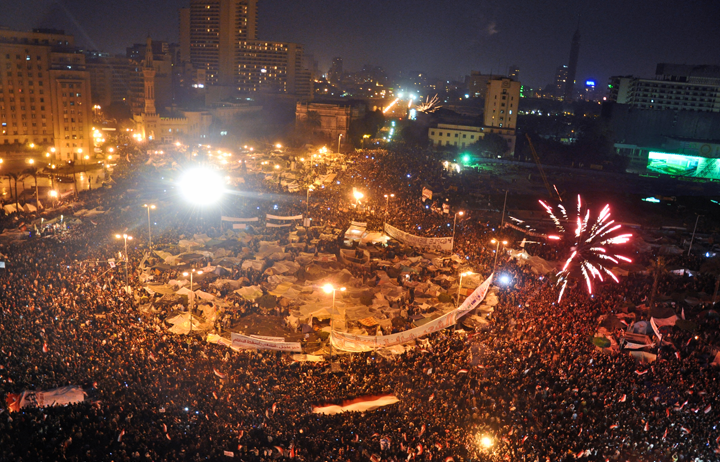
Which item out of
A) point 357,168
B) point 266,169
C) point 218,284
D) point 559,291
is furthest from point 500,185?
point 218,284

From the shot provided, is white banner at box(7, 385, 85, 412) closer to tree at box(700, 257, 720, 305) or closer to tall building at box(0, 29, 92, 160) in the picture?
tree at box(700, 257, 720, 305)

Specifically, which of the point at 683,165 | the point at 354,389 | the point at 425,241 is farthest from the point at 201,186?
the point at 683,165

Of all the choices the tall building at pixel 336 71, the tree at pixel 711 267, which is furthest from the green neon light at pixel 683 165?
the tall building at pixel 336 71

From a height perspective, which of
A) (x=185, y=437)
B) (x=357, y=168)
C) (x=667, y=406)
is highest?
(x=357, y=168)

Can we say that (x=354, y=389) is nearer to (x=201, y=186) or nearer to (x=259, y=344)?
(x=259, y=344)

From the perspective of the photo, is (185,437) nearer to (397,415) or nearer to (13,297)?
(397,415)

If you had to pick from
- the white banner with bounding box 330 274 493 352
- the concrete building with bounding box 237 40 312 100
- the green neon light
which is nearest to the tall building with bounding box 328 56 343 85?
the concrete building with bounding box 237 40 312 100

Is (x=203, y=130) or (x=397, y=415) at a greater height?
(x=203, y=130)
